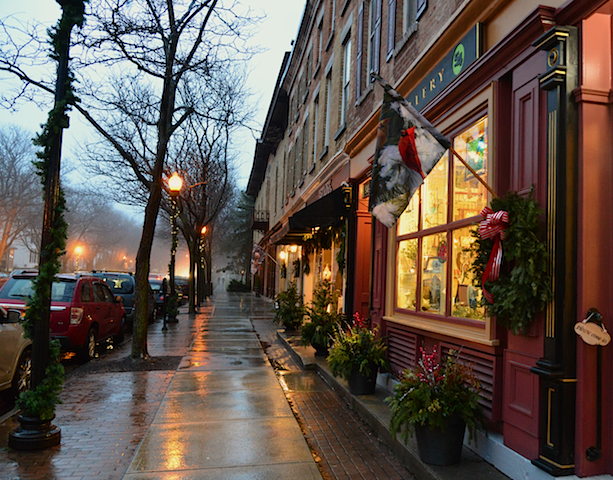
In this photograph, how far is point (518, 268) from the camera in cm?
393

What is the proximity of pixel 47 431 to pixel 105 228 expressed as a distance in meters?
96.6

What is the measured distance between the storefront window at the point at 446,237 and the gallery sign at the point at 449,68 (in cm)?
70

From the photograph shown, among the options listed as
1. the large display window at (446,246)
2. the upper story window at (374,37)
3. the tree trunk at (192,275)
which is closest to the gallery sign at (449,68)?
the large display window at (446,246)

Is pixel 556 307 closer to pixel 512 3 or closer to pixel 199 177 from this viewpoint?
pixel 512 3

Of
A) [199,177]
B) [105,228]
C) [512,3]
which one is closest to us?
[512,3]

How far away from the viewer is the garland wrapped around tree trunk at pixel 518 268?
12.5 feet

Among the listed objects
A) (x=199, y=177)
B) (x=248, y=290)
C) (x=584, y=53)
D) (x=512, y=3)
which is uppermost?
(x=199, y=177)

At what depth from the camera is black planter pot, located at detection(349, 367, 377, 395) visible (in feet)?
22.1

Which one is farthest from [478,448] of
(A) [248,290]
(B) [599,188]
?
(A) [248,290]

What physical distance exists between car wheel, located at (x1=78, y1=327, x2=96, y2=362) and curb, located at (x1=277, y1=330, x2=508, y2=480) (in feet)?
15.5

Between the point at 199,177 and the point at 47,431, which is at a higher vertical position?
the point at 199,177

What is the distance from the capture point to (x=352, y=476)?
4.51 m

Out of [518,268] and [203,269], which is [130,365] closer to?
[518,268]

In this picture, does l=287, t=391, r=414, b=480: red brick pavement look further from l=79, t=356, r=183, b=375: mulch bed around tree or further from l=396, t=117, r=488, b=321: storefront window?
l=79, t=356, r=183, b=375: mulch bed around tree
